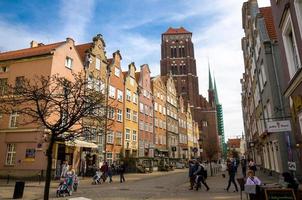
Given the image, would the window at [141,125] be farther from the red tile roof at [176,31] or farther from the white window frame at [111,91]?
the red tile roof at [176,31]

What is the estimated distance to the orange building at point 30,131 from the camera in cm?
2375

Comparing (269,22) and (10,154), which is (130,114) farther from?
(269,22)

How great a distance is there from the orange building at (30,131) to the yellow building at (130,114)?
11.4 m

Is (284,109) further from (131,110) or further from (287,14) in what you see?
(131,110)

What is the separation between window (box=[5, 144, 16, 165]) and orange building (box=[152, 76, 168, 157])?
26557mm

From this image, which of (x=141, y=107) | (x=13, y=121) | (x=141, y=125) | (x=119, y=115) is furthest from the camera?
(x=141, y=107)

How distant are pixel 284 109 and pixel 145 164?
925 inches

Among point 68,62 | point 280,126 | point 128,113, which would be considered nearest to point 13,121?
point 68,62

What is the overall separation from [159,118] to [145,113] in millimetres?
6950

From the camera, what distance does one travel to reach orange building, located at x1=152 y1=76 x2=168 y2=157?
49719 millimetres

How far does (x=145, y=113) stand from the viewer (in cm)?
4566

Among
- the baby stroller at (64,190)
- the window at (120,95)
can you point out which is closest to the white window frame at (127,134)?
the window at (120,95)

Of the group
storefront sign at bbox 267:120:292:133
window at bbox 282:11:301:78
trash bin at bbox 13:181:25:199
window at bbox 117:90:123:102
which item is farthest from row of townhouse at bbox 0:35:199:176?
window at bbox 282:11:301:78

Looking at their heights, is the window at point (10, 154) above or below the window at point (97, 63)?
below
